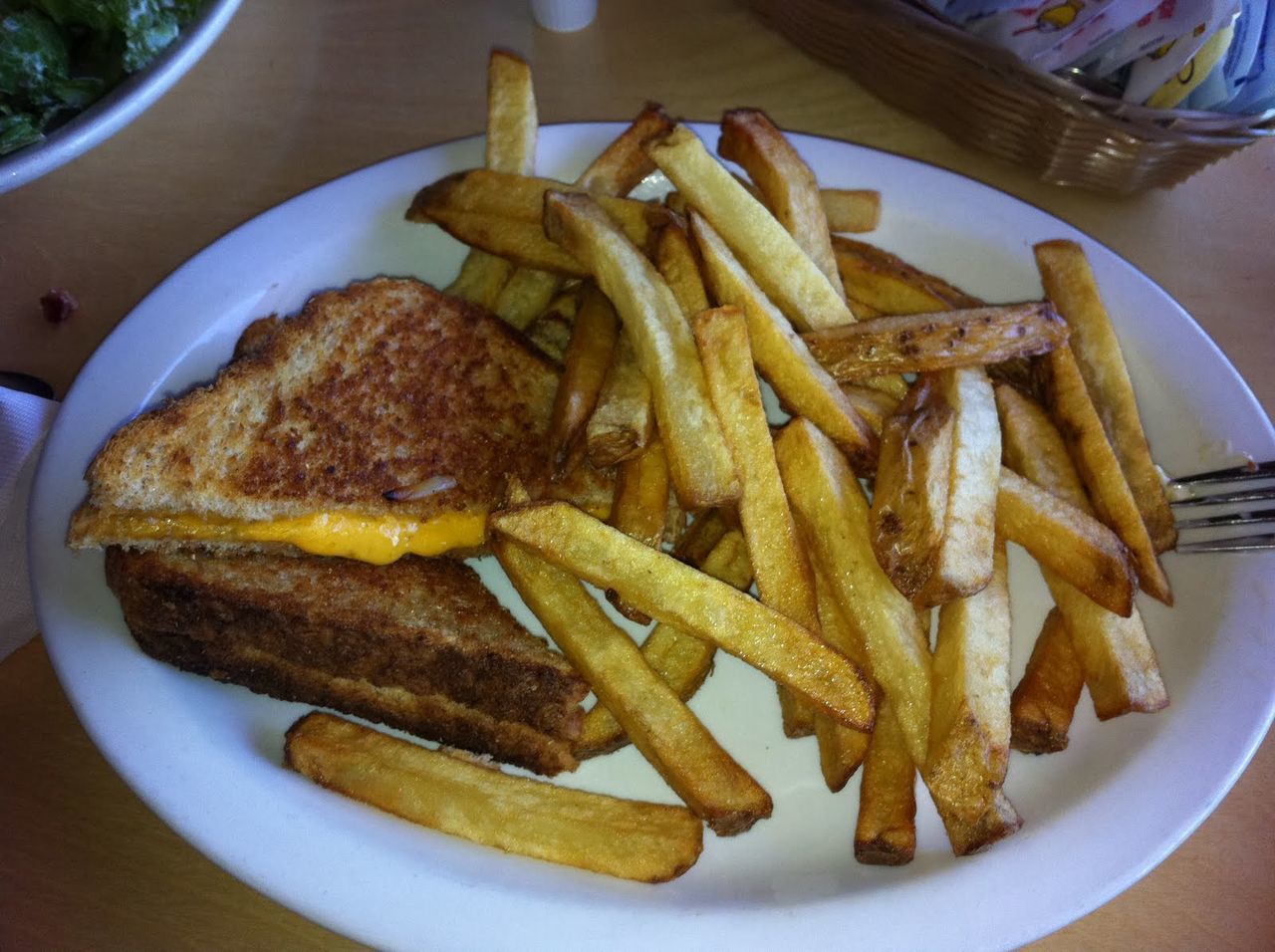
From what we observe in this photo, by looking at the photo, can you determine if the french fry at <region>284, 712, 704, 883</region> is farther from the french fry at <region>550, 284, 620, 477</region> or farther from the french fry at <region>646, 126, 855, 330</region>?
the french fry at <region>646, 126, 855, 330</region>

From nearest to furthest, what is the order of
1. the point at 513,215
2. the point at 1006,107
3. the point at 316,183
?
1. the point at 513,215
2. the point at 1006,107
3. the point at 316,183

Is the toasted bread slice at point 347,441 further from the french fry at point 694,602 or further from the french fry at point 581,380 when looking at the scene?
the french fry at point 694,602

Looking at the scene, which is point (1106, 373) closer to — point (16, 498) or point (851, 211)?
point (851, 211)

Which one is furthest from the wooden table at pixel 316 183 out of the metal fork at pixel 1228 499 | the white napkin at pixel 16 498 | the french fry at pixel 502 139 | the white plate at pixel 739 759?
the french fry at pixel 502 139

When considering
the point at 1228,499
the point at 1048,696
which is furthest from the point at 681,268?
the point at 1228,499

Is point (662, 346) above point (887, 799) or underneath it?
above

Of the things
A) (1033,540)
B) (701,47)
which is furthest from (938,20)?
(1033,540)

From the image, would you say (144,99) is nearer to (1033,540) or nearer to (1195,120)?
(1033,540)
